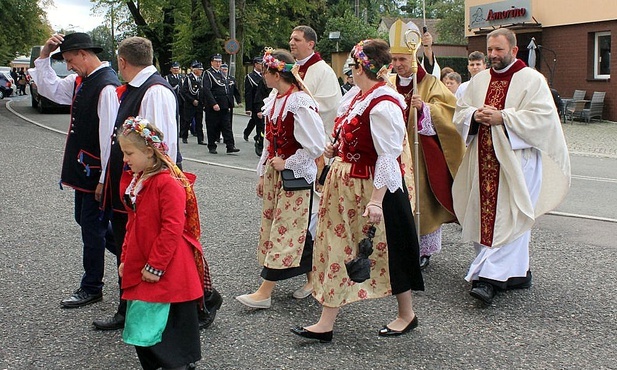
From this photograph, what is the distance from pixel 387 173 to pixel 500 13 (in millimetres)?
24378

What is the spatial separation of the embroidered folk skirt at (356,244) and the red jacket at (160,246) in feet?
3.18

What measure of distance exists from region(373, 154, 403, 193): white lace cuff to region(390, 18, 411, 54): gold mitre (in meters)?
1.57

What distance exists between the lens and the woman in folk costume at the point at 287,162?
4961mm

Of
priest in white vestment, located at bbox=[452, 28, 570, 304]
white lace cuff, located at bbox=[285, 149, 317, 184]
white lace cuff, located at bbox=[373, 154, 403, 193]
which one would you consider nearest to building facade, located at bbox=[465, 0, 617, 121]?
priest in white vestment, located at bbox=[452, 28, 570, 304]

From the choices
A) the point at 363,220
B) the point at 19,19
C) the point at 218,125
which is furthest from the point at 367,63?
the point at 19,19

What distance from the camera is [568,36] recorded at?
25.1 meters

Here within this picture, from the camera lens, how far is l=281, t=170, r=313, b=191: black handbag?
502cm

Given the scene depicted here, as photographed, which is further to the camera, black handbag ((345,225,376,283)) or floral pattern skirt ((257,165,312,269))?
floral pattern skirt ((257,165,312,269))

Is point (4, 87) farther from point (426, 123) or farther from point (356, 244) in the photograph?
point (356, 244)

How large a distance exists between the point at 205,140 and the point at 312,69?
11235 mm

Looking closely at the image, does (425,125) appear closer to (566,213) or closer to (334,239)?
(334,239)

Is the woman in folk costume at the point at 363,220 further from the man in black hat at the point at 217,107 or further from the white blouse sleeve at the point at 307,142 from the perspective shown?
the man in black hat at the point at 217,107

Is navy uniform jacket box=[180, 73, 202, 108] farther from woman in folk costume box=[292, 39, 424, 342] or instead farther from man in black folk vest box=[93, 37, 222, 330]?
woman in folk costume box=[292, 39, 424, 342]

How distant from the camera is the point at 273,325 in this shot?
4812 mm
